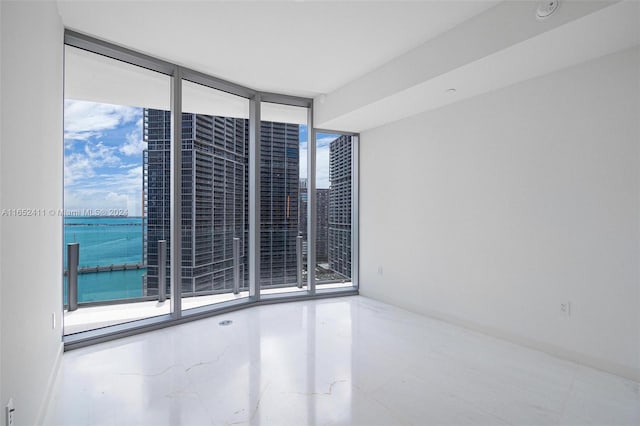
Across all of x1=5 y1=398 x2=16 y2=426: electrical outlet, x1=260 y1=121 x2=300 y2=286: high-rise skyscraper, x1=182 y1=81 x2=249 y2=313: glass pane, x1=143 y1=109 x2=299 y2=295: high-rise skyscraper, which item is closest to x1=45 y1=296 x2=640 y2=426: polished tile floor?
x1=5 y1=398 x2=16 y2=426: electrical outlet

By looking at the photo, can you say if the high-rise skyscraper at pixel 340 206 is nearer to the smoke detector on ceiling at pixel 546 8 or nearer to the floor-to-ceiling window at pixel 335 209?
the floor-to-ceiling window at pixel 335 209

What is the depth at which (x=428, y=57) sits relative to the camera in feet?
9.91

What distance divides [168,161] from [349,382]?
2.80 meters

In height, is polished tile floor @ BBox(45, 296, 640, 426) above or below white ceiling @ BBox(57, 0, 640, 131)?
below

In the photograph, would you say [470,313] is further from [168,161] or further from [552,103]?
[168,161]

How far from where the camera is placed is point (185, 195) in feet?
12.0

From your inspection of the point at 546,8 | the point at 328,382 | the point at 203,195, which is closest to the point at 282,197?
the point at 203,195

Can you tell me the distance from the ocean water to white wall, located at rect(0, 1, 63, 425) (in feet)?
2.37

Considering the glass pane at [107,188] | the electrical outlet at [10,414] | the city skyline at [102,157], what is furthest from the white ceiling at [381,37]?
the electrical outlet at [10,414]

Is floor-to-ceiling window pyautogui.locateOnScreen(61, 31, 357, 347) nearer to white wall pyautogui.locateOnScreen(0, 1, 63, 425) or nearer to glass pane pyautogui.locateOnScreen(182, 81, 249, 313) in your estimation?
glass pane pyautogui.locateOnScreen(182, 81, 249, 313)

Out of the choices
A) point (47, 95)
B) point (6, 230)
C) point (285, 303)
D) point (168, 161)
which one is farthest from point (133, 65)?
point (285, 303)

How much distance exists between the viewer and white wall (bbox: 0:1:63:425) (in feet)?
4.75

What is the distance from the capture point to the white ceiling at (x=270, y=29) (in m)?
2.53

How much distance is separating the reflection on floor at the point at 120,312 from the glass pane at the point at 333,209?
4.58 ft
